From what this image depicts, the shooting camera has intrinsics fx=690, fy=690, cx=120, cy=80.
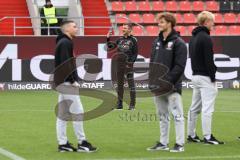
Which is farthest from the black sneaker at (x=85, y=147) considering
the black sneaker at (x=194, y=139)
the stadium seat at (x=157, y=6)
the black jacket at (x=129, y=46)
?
the stadium seat at (x=157, y=6)

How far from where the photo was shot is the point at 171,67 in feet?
36.6

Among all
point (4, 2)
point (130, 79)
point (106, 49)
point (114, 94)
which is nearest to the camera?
point (130, 79)

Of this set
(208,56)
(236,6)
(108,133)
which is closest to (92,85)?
(236,6)

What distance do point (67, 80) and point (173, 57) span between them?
1759 mm

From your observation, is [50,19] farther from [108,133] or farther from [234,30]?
[108,133]

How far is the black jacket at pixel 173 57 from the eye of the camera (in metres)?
11.0

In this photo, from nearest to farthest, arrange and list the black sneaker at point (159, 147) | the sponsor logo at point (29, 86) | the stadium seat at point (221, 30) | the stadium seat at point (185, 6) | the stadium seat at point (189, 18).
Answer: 1. the black sneaker at point (159, 147)
2. the sponsor logo at point (29, 86)
3. the stadium seat at point (221, 30)
4. the stadium seat at point (189, 18)
5. the stadium seat at point (185, 6)

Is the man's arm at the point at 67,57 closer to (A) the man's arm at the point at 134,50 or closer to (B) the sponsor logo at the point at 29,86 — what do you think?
(A) the man's arm at the point at 134,50

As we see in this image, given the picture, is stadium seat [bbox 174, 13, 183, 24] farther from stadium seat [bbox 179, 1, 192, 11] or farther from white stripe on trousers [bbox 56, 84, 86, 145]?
white stripe on trousers [bbox 56, 84, 86, 145]

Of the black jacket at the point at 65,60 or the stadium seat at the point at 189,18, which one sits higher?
the stadium seat at the point at 189,18

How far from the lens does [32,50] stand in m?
26.5

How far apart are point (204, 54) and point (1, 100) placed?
36.5 ft

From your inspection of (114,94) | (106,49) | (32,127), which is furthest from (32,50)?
(32,127)

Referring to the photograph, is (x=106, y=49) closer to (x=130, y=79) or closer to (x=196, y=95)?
(x=130, y=79)
